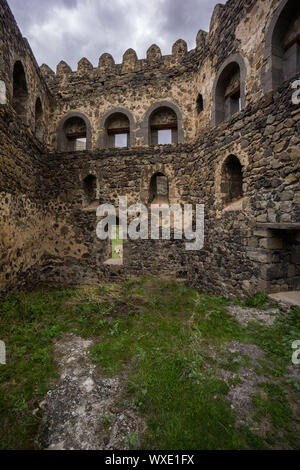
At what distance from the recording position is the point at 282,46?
14.9 ft

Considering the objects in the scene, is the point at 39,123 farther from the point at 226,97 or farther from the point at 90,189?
the point at 226,97

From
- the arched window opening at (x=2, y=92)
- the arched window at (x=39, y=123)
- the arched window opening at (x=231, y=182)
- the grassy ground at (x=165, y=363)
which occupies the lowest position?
the grassy ground at (x=165, y=363)

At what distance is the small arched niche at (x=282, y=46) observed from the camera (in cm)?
429

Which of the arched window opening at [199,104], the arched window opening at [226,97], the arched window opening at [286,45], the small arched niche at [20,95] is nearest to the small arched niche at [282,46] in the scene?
the arched window opening at [286,45]

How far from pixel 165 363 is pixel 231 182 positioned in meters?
5.07

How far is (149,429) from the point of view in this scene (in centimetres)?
198

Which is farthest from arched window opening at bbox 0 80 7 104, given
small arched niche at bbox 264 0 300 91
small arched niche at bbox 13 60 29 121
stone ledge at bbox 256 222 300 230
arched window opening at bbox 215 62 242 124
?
stone ledge at bbox 256 222 300 230

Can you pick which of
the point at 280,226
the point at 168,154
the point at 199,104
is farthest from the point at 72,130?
the point at 280,226

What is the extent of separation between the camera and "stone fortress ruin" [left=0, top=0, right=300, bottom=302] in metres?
4.53

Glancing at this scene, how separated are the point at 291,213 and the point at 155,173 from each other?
5.01 meters

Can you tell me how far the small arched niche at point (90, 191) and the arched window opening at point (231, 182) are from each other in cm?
499

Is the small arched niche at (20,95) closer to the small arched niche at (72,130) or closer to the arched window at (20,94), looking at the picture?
the arched window at (20,94)
